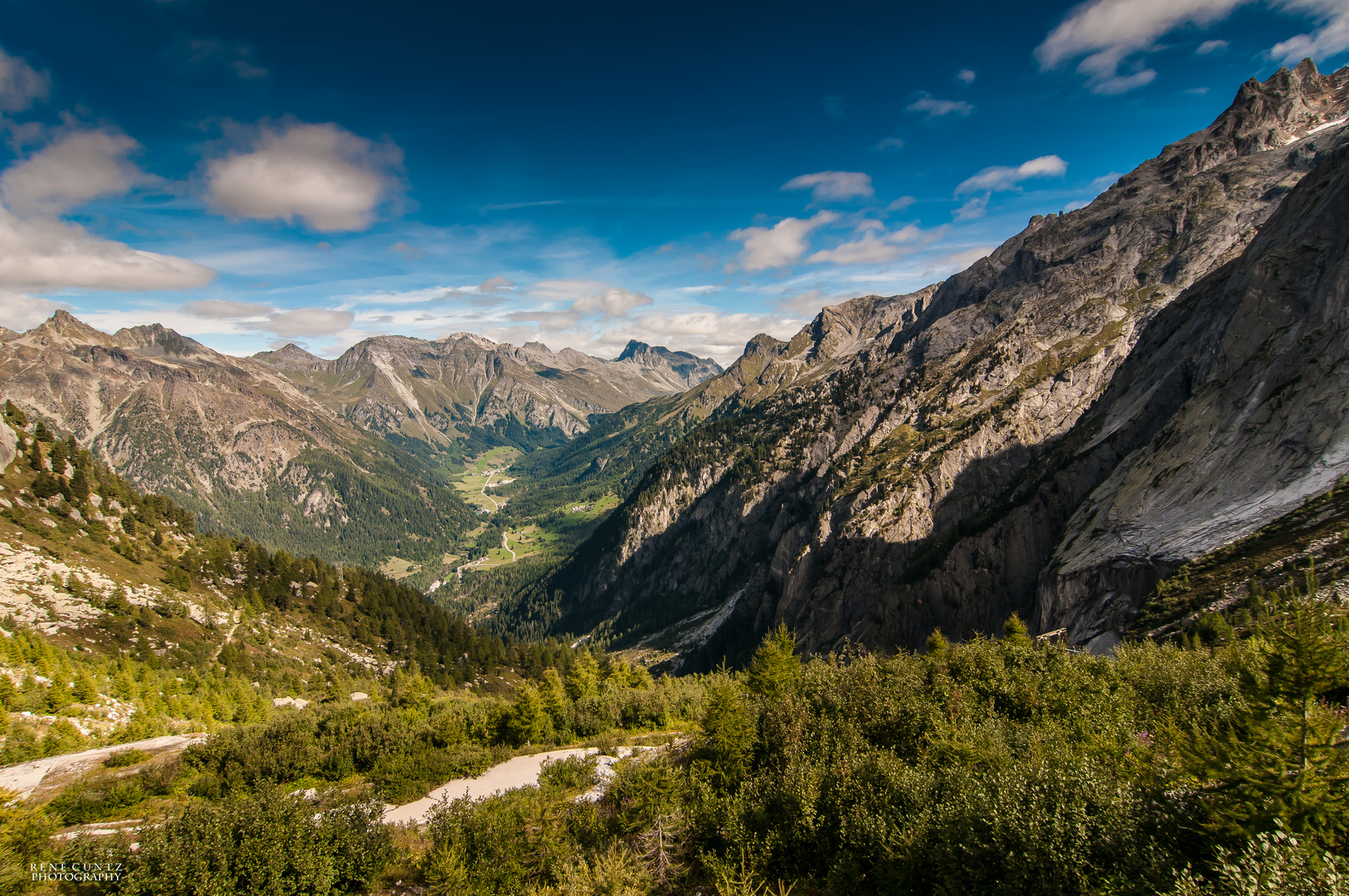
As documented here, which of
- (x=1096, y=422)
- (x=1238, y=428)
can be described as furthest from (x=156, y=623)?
(x=1096, y=422)

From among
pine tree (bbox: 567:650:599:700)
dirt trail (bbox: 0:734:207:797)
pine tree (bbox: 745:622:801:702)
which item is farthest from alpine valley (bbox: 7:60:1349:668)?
dirt trail (bbox: 0:734:207:797)

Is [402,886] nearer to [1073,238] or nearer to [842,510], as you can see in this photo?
[842,510]

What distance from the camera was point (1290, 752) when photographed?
1048 cm

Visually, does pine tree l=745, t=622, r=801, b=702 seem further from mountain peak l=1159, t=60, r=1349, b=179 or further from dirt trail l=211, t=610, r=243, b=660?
mountain peak l=1159, t=60, r=1349, b=179

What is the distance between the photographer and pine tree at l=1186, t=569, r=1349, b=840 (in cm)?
1017

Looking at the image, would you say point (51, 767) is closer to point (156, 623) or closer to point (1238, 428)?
point (156, 623)

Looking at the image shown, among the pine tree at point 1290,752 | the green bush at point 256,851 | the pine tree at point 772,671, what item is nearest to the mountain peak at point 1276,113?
the pine tree at point 772,671

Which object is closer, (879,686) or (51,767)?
(51,767)

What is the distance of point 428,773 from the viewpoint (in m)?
32.8

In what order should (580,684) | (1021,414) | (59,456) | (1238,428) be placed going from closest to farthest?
(1238,428), (580,684), (59,456), (1021,414)

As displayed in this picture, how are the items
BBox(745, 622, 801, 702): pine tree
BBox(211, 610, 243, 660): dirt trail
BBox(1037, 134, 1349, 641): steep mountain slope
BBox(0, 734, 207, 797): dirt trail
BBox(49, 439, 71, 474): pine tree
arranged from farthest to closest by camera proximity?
BBox(49, 439, 71, 474): pine tree → BBox(211, 610, 243, 660): dirt trail → BBox(1037, 134, 1349, 641): steep mountain slope → BBox(745, 622, 801, 702): pine tree → BBox(0, 734, 207, 797): dirt trail

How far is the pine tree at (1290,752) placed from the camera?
10.2m

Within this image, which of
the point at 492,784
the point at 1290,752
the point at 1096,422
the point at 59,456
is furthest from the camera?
the point at 59,456

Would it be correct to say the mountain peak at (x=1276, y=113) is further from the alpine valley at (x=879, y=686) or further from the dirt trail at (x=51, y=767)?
the dirt trail at (x=51, y=767)
